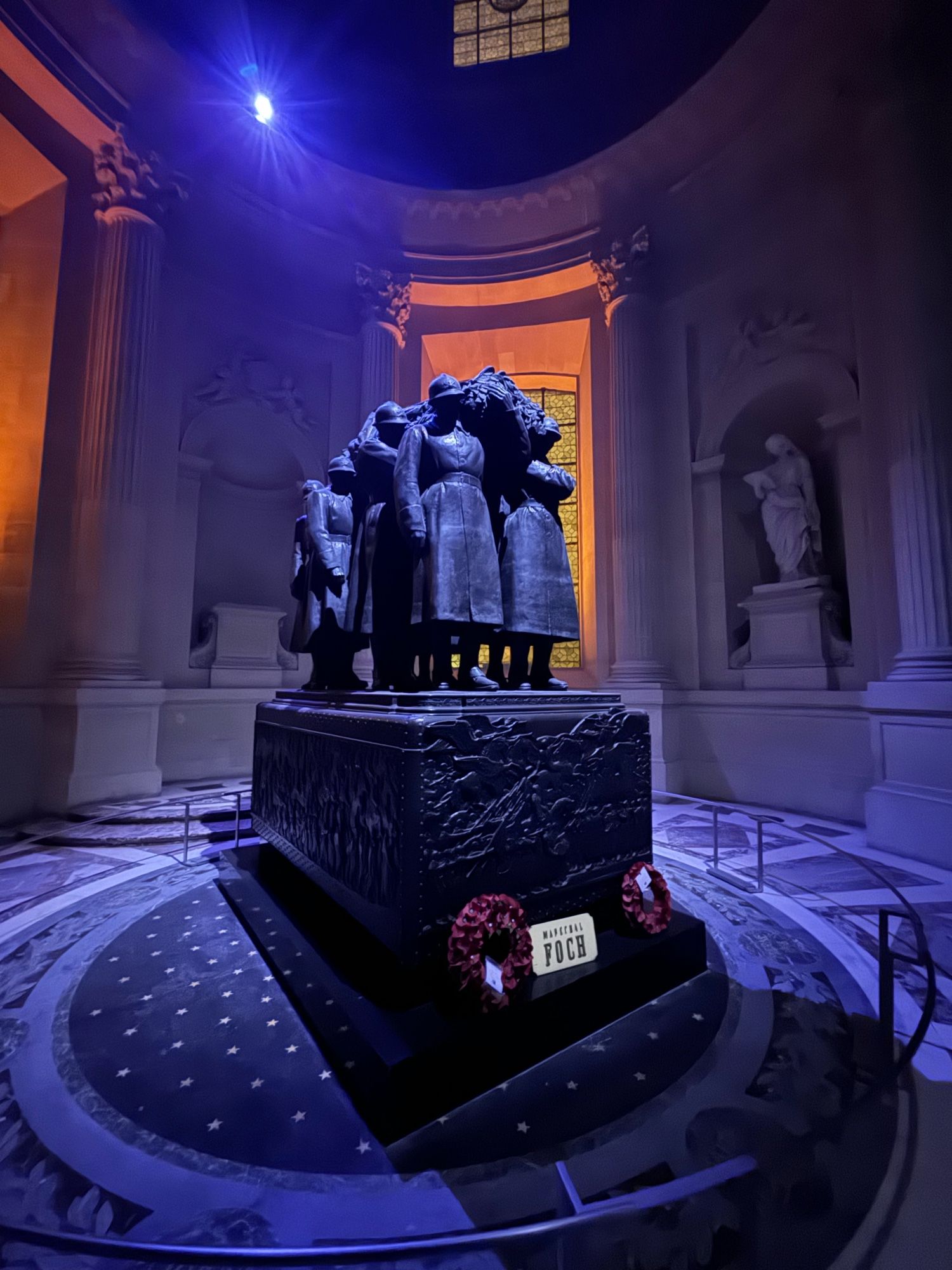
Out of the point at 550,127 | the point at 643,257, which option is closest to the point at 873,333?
the point at 643,257

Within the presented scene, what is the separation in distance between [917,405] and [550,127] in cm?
882

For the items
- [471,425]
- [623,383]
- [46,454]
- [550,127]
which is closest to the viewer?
[471,425]

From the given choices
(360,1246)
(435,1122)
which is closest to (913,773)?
(435,1122)

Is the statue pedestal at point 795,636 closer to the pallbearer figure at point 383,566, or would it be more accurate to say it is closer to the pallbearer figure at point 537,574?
the pallbearer figure at point 537,574

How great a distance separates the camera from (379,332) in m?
9.54

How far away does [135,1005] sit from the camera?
2.40 meters

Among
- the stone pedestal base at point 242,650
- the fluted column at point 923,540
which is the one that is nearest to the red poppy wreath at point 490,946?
the fluted column at point 923,540

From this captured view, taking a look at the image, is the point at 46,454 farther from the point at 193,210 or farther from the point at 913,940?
the point at 913,940

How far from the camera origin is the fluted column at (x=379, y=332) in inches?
371

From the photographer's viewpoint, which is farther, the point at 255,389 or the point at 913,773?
the point at 255,389

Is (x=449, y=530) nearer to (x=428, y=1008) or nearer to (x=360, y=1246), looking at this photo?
(x=428, y=1008)

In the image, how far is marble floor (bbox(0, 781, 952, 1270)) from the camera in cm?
144

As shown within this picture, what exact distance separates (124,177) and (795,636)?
9.74 metres

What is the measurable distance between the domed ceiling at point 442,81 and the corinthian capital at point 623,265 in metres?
2.38
